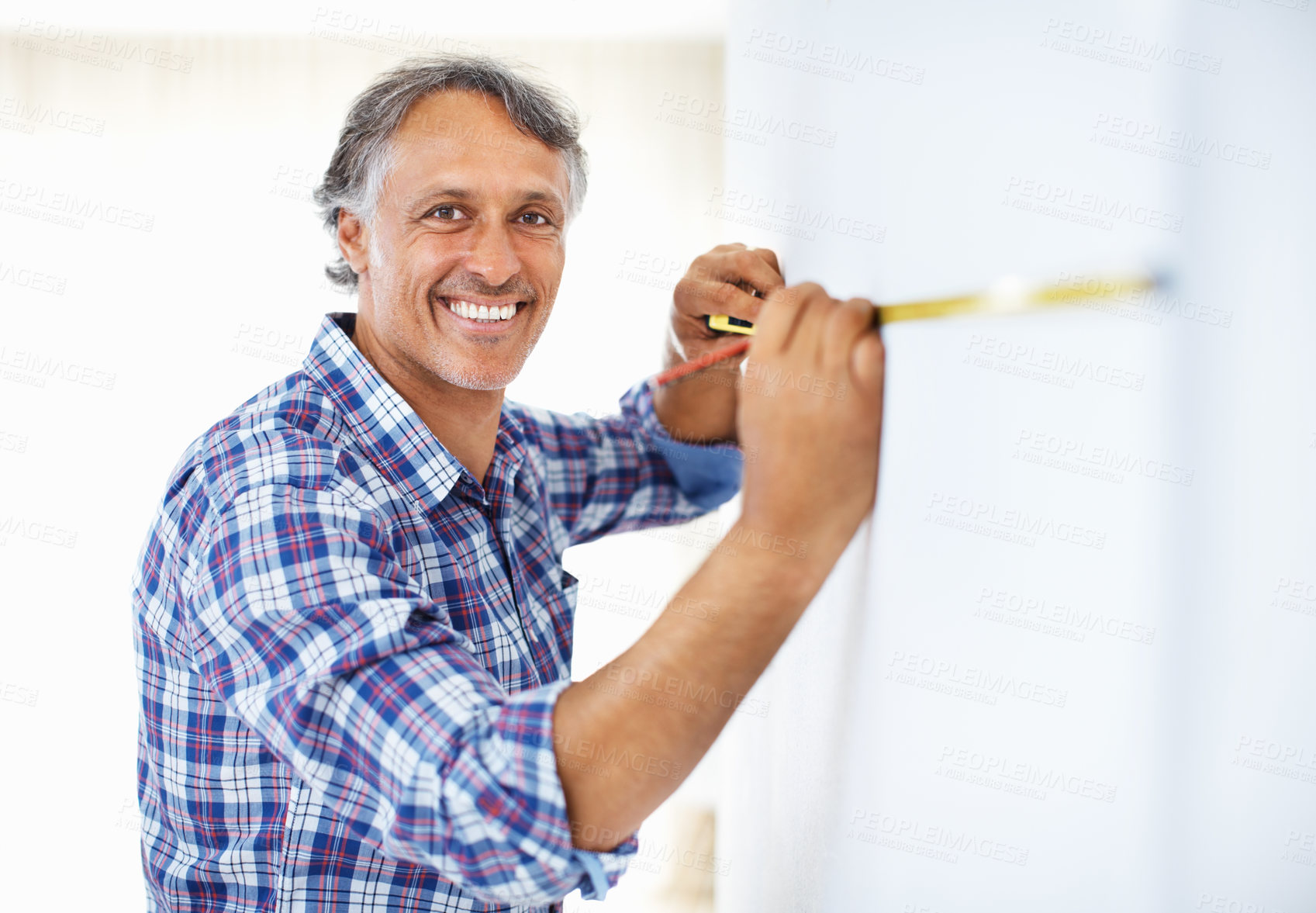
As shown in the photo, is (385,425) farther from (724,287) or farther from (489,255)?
(724,287)

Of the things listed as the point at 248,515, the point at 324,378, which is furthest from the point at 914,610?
the point at 324,378

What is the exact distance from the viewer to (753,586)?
646mm

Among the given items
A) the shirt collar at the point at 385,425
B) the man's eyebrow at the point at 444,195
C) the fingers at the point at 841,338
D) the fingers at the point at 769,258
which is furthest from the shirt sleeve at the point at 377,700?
the fingers at the point at 769,258

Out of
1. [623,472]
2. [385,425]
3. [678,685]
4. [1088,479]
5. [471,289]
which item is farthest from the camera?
[623,472]

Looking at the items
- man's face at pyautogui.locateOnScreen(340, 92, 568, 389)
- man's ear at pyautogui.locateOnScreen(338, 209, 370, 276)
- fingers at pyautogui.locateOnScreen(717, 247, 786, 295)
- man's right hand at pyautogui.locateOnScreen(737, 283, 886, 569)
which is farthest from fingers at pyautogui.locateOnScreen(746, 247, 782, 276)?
man's ear at pyautogui.locateOnScreen(338, 209, 370, 276)

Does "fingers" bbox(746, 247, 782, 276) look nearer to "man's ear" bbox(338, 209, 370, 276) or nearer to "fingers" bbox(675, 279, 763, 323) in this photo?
"fingers" bbox(675, 279, 763, 323)

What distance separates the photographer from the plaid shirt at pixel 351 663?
627 mm

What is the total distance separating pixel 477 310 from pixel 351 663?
526mm

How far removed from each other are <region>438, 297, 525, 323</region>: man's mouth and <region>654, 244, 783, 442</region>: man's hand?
22 centimetres

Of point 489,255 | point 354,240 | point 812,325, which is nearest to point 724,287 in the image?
point 489,255

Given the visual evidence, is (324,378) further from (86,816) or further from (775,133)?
(86,816)

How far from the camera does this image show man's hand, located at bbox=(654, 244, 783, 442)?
1.02 metres

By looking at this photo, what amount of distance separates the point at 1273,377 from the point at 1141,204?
0.08 m

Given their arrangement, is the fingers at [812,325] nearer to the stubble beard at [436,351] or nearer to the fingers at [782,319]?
the fingers at [782,319]
